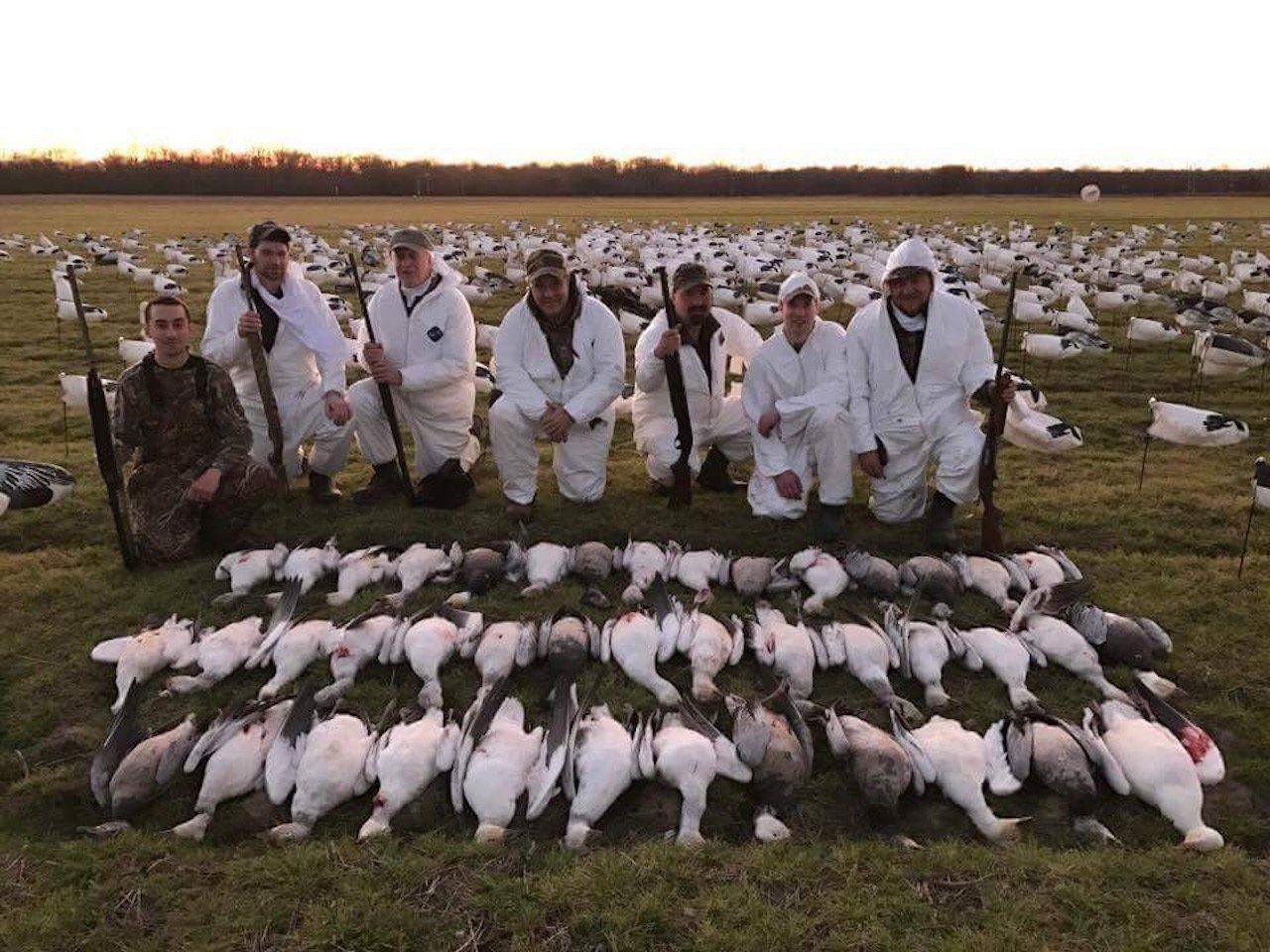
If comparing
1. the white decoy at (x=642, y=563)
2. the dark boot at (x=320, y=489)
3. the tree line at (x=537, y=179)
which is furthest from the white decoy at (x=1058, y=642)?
the tree line at (x=537, y=179)

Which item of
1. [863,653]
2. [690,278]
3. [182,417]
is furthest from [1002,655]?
[182,417]

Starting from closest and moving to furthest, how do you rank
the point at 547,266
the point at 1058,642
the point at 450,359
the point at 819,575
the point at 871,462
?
the point at 1058,642, the point at 819,575, the point at 871,462, the point at 547,266, the point at 450,359

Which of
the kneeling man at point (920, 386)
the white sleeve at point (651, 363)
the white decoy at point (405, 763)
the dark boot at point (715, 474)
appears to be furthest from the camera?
the dark boot at point (715, 474)

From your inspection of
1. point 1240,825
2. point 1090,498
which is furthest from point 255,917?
point 1090,498

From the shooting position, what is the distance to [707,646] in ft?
15.8

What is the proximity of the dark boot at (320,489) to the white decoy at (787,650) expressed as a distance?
3.78 metres

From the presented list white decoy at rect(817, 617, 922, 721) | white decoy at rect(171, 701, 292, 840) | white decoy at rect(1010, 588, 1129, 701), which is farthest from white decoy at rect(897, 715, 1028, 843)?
white decoy at rect(171, 701, 292, 840)

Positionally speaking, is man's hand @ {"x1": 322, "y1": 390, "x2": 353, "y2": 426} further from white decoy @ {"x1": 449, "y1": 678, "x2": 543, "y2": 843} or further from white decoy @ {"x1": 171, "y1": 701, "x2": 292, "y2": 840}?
white decoy @ {"x1": 449, "y1": 678, "x2": 543, "y2": 843}

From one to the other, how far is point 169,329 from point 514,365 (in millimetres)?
2372

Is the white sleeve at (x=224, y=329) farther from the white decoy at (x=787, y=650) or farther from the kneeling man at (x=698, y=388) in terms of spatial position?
the white decoy at (x=787, y=650)

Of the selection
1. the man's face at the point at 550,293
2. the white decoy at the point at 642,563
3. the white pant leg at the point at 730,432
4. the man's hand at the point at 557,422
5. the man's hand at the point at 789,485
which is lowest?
the white decoy at the point at 642,563

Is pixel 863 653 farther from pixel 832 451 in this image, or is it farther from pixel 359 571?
pixel 359 571

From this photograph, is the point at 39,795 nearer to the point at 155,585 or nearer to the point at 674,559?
the point at 155,585

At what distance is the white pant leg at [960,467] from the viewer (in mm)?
6184
